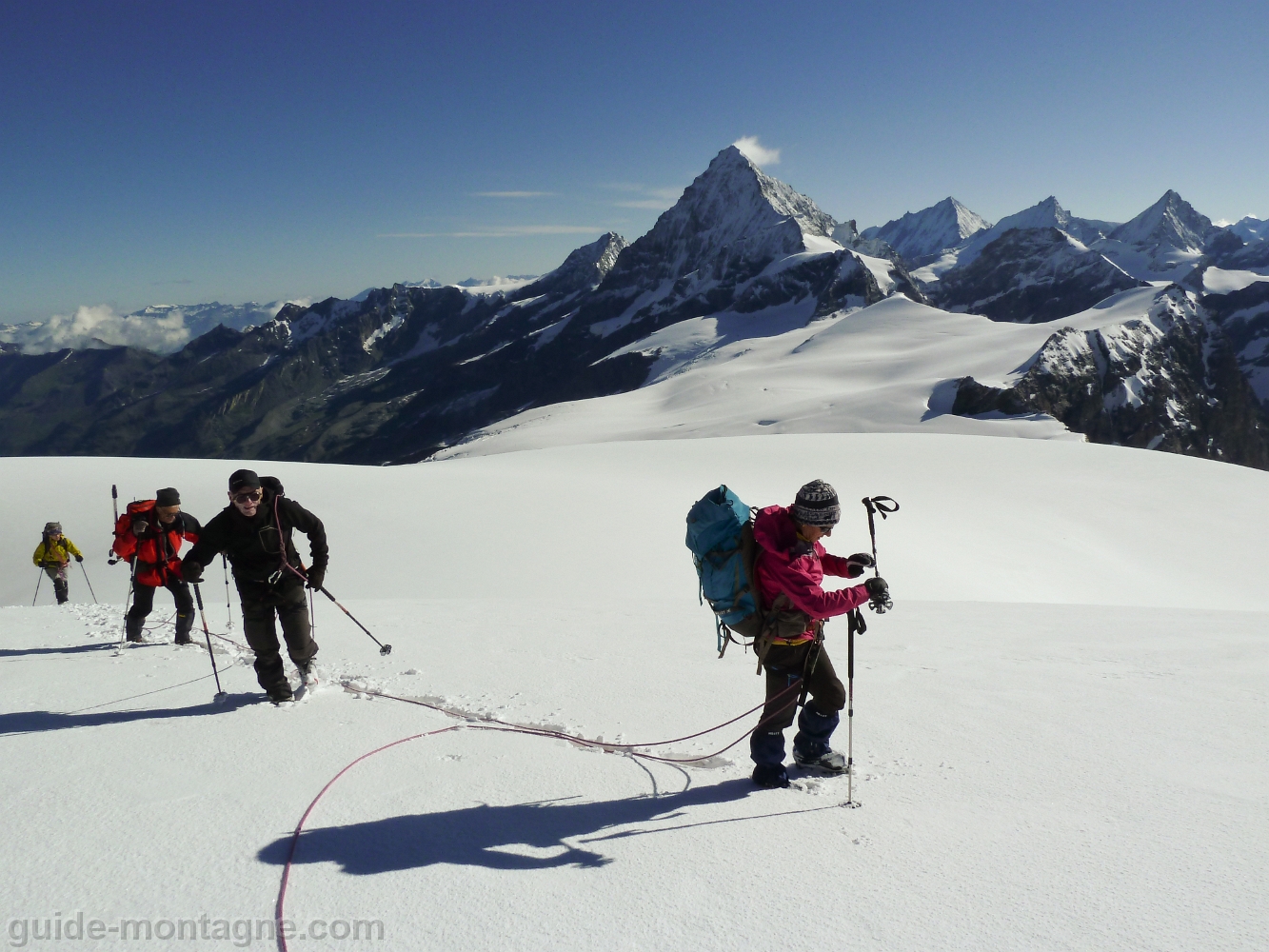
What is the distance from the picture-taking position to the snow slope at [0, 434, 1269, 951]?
11.3 ft

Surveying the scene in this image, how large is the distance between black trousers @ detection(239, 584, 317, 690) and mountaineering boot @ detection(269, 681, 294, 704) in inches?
1.4

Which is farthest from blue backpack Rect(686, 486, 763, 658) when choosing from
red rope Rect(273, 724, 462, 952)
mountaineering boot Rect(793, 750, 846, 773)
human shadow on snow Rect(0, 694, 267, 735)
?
human shadow on snow Rect(0, 694, 267, 735)

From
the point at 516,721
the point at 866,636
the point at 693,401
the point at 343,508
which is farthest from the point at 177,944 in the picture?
the point at 693,401

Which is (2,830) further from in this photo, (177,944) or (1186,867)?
(1186,867)

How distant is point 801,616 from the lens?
448 centimetres

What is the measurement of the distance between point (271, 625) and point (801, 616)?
4.65 metres

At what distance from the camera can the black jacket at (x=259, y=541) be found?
580 centimetres

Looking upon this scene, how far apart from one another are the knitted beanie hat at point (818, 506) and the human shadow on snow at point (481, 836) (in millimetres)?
1985

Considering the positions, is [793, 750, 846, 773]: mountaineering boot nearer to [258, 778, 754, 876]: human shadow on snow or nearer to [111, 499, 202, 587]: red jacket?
[258, 778, 754, 876]: human shadow on snow

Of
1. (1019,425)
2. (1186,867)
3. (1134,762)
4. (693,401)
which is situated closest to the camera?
(1186,867)

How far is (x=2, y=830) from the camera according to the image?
4059mm

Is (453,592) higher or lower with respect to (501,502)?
lower

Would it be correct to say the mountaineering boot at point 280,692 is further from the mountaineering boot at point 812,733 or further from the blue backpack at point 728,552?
the mountaineering boot at point 812,733

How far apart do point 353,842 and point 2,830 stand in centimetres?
208
